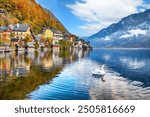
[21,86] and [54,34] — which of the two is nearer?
[21,86]

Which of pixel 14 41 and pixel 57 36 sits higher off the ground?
pixel 57 36

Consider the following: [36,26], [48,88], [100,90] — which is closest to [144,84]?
[100,90]

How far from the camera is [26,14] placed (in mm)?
26641

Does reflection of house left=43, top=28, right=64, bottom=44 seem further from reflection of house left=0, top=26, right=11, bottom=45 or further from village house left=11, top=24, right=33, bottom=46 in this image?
reflection of house left=0, top=26, right=11, bottom=45

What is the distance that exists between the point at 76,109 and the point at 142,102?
1.18m

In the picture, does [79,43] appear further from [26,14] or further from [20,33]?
[26,14]

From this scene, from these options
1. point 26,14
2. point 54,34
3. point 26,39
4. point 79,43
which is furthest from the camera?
point 79,43

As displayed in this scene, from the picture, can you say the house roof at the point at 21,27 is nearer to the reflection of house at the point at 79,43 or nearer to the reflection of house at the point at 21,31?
the reflection of house at the point at 21,31

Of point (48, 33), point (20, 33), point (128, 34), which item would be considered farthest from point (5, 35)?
point (128, 34)

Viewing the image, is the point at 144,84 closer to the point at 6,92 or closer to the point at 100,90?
the point at 100,90

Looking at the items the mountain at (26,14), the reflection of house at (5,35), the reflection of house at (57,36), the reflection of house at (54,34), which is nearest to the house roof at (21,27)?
the mountain at (26,14)

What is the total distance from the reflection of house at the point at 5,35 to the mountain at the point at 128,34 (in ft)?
321

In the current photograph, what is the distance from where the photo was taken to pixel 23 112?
564cm

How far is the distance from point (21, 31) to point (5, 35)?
7.34ft
